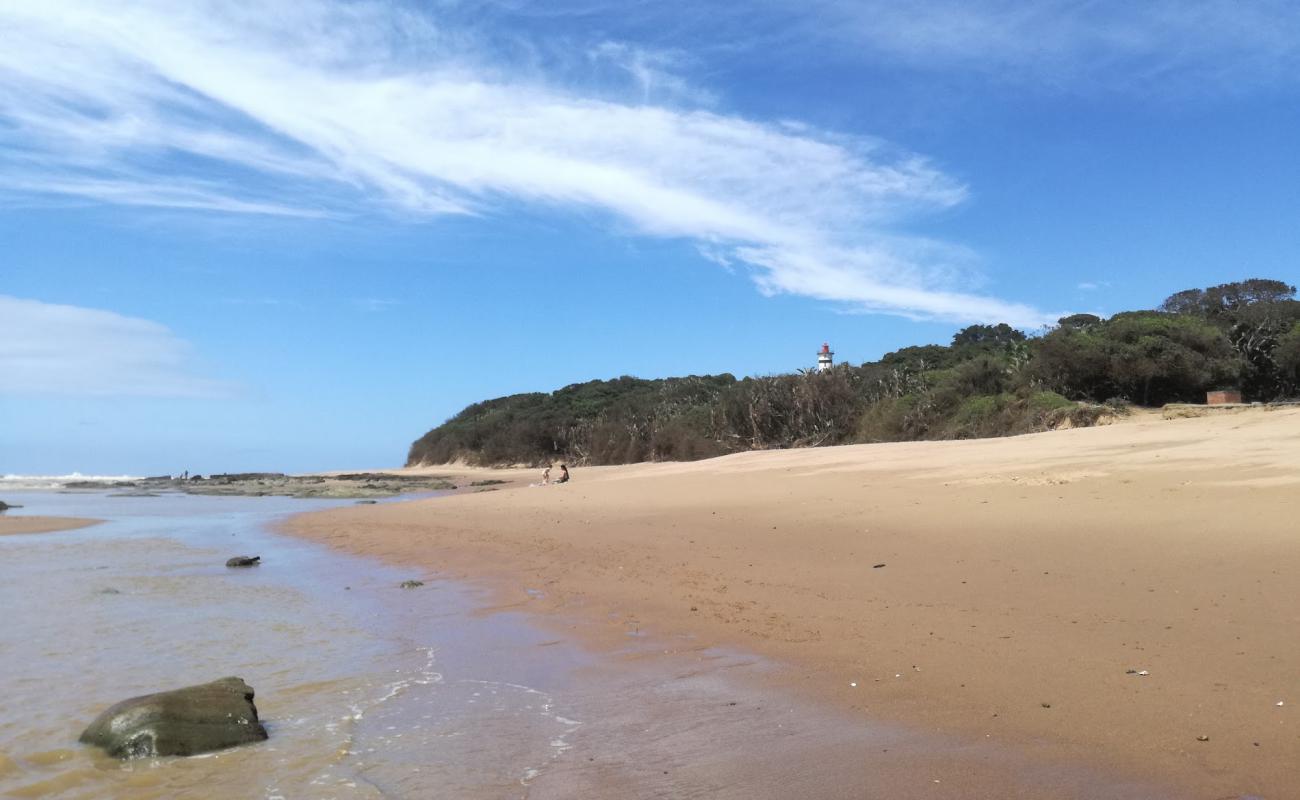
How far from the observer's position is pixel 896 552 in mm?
9234

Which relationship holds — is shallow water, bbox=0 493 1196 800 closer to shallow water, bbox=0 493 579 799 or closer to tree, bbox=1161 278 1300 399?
shallow water, bbox=0 493 579 799

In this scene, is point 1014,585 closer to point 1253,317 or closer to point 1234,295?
point 1253,317

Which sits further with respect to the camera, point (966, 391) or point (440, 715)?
point (966, 391)

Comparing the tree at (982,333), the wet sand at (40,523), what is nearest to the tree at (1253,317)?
the tree at (982,333)

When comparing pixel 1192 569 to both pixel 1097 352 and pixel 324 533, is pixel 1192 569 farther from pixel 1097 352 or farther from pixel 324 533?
pixel 1097 352

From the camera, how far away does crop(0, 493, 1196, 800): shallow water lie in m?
4.16

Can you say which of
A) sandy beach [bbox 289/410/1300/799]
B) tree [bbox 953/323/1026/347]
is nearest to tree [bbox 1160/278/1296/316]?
tree [bbox 953/323/1026/347]

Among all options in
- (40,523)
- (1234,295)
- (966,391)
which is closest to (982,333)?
(1234,295)

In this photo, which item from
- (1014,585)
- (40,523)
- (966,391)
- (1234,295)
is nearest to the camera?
(1014,585)

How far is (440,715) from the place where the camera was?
548 cm

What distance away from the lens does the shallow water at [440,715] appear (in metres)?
4.16

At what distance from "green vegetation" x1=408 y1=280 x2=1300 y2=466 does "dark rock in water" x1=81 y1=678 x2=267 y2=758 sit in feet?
79.7

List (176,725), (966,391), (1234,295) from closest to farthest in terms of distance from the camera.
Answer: (176,725), (966,391), (1234,295)

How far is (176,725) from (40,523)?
2268 centimetres
